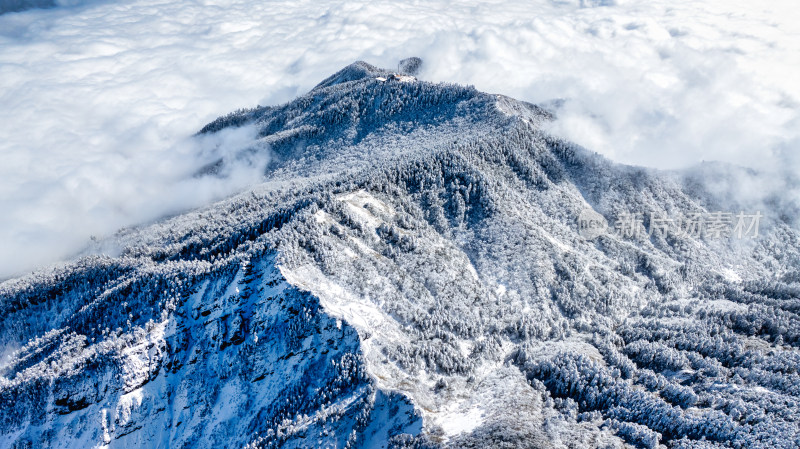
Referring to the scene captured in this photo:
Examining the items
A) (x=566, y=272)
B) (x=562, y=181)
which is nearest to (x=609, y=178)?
(x=562, y=181)

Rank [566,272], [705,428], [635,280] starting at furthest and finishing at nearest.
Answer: [635,280]
[566,272]
[705,428]

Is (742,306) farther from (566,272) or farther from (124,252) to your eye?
(124,252)

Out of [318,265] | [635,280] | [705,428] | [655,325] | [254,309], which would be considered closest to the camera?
[705,428]

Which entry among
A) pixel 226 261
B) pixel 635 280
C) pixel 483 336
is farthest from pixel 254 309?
pixel 635 280

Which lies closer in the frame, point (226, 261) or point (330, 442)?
point (330, 442)

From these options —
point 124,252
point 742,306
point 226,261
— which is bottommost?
point 124,252

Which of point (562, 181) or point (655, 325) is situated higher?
point (562, 181)

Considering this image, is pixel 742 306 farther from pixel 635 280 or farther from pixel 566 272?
pixel 566 272
